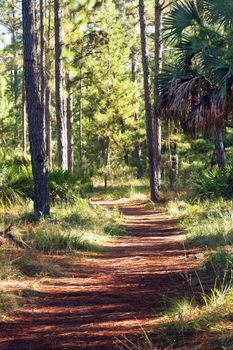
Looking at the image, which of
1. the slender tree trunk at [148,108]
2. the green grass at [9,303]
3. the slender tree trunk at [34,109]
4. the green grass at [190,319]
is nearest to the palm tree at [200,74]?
the slender tree trunk at [34,109]

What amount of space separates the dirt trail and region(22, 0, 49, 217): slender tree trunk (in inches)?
88.9

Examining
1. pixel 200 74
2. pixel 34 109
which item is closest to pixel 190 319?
pixel 34 109

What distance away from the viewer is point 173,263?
8062mm

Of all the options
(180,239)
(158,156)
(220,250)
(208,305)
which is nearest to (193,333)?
(208,305)

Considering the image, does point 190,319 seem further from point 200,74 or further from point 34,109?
point 200,74

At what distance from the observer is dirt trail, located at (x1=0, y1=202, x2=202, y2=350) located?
15.2 ft

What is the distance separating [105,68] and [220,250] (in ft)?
63.9

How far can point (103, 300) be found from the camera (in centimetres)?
599

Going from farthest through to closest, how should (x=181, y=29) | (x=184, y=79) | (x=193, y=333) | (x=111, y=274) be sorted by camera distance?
(x=181, y=29) → (x=184, y=79) → (x=111, y=274) → (x=193, y=333)

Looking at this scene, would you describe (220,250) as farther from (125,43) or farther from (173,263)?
(125,43)

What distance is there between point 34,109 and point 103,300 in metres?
6.09

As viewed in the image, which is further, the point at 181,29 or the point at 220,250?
the point at 181,29

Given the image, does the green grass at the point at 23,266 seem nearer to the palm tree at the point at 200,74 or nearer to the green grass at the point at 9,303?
the green grass at the point at 9,303

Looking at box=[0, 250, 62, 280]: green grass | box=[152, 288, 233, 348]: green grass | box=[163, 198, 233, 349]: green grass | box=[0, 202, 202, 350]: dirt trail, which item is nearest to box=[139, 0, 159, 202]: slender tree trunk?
box=[163, 198, 233, 349]: green grass
